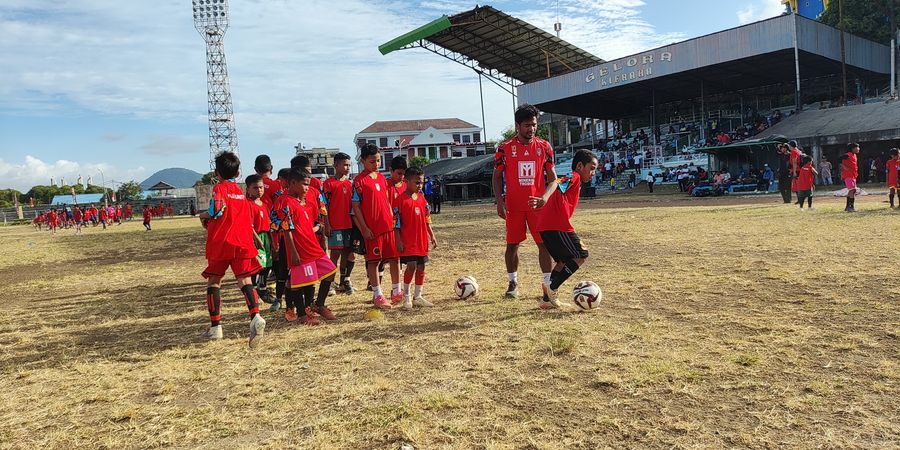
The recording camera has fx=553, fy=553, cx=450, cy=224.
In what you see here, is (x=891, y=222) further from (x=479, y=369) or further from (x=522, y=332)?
(x=479, y=369)

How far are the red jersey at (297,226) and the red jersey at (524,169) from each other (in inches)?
87.6

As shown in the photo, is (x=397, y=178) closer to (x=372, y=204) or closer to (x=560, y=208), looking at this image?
(x=372, y=204)

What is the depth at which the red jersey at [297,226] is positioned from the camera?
19.0ft

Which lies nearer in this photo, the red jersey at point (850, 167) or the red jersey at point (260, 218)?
the red jersey at point (260, 218)

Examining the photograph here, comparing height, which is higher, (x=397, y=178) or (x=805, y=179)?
(x=397, y=178)

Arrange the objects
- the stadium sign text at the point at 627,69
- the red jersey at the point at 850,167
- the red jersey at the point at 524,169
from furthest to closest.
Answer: the stadium sign text at the point at 627,69
the red jersey at the point at 850,167
the red jersey at the point at 524,169

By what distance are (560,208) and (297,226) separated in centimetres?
280

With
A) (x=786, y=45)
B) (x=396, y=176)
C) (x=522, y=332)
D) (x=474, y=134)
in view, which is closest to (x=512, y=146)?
(x=396, y=176)

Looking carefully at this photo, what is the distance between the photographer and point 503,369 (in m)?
4.07

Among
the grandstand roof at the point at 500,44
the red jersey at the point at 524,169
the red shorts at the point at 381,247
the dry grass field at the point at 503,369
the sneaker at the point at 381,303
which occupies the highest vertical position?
the grandstand roof at the point at 500,44

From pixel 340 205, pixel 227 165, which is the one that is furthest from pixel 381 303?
pixel 227 165

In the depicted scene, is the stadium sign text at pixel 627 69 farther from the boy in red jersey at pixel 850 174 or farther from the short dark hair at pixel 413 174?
the short dark hair at pixel 413 174

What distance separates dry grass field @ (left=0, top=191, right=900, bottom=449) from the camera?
308cm

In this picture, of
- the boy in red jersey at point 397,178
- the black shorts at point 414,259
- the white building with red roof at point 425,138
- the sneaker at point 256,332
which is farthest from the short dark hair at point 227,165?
the white building with red roof at point 425,138
